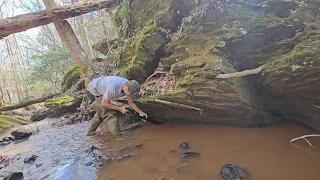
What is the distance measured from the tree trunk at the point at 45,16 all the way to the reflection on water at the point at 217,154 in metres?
4.93

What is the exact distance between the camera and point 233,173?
3.31m

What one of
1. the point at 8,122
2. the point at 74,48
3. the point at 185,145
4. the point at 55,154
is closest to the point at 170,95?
the point at 185,145

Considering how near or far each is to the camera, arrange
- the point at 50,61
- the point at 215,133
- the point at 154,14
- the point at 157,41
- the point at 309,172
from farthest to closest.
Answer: the point at 50,61
the point at 154,14
the point at 157,41
the point at 215,133
the point at 309,172

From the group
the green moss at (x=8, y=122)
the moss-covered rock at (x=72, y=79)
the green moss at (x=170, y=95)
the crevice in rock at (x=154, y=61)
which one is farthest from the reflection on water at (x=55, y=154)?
the moss-covered rock at (x=72, y=79)

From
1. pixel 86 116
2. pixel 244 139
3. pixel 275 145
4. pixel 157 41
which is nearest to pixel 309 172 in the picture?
pixel 275 145

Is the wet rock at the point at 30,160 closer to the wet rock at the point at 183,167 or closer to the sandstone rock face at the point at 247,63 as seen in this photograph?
the sandstone rock face at the point at 247,63

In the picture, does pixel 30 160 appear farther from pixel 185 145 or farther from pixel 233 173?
pixel 233 173

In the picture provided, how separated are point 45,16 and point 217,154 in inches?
282

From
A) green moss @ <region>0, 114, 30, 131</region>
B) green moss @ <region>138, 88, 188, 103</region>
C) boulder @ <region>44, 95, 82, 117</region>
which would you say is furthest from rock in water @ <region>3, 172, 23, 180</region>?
green moss @ <region>0, 114, 30, 131</region>

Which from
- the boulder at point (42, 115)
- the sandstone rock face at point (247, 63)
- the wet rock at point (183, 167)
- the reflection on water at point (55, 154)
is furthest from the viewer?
the boulder at point (42, 115)

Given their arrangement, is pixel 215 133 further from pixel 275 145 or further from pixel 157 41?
pixel 157 41

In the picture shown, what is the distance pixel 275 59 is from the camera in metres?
4.84

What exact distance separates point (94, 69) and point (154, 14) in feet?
10.2

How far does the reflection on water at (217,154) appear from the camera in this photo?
3.46m
